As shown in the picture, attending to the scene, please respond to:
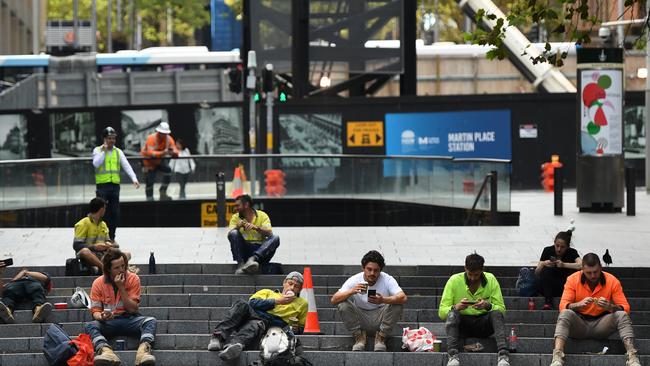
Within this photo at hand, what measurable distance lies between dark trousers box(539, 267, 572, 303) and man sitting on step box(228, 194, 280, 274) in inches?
131

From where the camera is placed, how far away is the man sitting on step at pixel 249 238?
63.5ft

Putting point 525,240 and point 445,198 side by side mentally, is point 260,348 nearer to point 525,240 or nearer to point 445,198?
point 525,240

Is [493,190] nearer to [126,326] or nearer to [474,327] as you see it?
[474,327]

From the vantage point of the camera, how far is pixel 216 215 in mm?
29391

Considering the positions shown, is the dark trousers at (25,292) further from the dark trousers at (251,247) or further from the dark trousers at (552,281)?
the dark trousers at (552,281)

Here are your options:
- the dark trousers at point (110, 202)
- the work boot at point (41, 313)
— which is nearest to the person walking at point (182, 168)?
the dark trousers at point (110, 202)

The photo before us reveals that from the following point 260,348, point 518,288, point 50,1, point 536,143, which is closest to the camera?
point 260,348

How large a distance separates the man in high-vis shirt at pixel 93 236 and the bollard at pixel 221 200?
24.7 ft

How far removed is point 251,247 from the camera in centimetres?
1956

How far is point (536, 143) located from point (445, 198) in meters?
9.90

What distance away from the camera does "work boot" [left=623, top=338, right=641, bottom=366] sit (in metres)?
15.2

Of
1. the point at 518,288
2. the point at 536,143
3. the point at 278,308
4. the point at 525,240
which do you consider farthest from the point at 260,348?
the point at 536,143

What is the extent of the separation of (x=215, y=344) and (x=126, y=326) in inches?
38.9

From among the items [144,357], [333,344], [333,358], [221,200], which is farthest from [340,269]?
[221,200]
